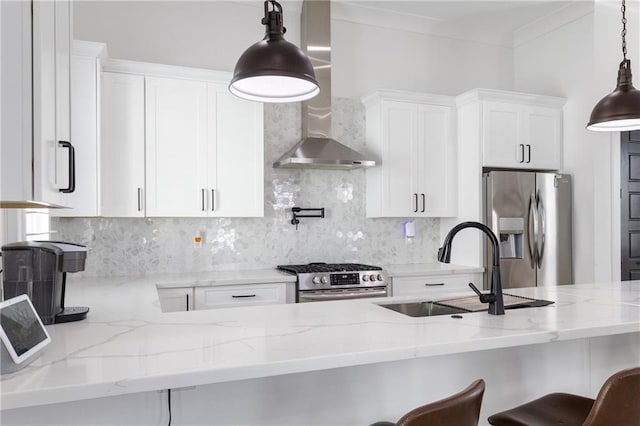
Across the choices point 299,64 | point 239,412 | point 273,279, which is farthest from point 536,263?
point 239,412

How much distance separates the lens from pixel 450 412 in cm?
119

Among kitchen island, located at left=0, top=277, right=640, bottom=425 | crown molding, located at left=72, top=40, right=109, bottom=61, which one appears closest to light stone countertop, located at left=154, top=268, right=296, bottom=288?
kitchen island, located at left=0, top=277, right=640, bottom=425

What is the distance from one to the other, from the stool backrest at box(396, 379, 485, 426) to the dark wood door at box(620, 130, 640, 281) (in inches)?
139

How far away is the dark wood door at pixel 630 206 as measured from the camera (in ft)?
13.3

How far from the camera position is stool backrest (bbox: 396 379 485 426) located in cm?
114

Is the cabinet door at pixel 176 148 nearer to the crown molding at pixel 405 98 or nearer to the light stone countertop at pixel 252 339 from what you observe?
the light stone countertop at pixel 252 339

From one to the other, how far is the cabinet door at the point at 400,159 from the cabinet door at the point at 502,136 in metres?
0.61

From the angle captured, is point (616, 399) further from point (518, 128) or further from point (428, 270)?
point (518, 128)

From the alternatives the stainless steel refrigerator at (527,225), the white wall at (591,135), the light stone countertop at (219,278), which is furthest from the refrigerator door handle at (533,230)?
the light stone countertop at (219,278)

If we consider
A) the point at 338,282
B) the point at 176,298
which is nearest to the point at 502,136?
the point at 338,282

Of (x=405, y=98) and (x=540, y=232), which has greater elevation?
(x=405, y=98)

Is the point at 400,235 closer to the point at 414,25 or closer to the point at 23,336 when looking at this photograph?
the point at 414,25

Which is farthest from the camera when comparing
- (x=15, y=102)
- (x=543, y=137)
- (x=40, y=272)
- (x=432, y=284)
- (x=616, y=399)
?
(x=543, y=137)

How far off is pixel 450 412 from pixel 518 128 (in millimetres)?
3680
